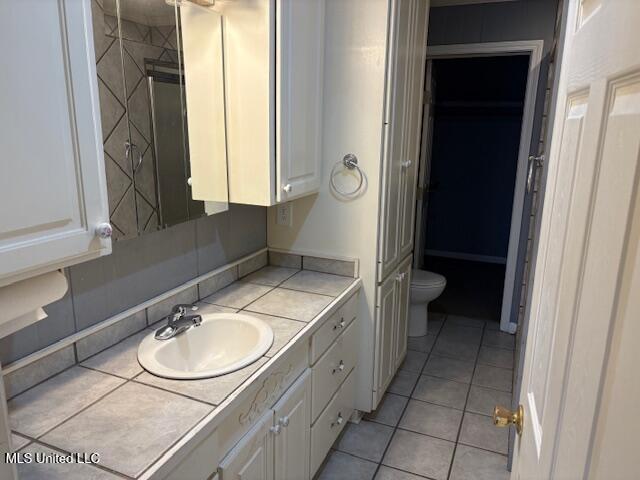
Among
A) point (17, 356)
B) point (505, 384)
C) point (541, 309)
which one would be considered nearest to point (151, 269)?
point (17, 356)

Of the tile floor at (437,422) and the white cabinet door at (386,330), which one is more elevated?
the white cabinet door at (386,330)

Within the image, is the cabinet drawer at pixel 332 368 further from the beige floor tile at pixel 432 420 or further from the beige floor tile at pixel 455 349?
the beige floor tile at pixel 455 349

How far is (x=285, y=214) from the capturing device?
226 cm

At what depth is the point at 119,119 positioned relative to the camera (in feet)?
4.42

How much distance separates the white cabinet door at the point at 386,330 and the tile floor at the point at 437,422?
19 cm

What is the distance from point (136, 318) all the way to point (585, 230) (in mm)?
1346

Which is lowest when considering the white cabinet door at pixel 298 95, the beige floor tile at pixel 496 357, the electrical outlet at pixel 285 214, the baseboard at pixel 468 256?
the beige floor tile at pixel 496 357

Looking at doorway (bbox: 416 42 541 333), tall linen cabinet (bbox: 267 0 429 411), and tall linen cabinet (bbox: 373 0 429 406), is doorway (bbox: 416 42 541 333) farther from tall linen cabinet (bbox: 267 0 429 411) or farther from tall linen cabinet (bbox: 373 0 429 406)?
tall linen cabinet (bbox: 267 0 429 411)

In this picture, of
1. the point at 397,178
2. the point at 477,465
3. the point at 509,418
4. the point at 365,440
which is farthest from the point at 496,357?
the point at 509,418

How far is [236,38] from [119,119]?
52cm

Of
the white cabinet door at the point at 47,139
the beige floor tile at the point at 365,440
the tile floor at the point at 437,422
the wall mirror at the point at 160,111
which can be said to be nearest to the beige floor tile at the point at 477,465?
the tile floor at the point at 437,422

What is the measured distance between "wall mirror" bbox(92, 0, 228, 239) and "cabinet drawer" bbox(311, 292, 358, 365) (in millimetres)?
616

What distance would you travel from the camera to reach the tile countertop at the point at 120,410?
0.96 meters

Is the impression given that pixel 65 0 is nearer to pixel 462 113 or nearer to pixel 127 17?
pixel 127 17
